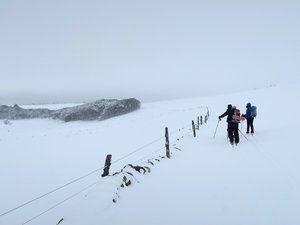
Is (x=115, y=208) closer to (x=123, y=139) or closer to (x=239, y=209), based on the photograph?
(x=239, y=209)

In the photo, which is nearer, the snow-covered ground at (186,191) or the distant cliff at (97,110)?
the snow-covered ground at (186,191)

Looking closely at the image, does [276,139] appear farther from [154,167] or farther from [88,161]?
[88,161]

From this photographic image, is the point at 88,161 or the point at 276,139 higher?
the point at 276,139

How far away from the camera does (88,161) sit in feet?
57.7

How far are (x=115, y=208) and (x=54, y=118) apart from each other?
4874cm

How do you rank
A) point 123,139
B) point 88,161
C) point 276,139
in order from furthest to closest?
point 123,139
point 88,161
point 276,139

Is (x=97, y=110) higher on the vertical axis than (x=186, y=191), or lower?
higher

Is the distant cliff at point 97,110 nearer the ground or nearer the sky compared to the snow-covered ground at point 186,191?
nearer the sky

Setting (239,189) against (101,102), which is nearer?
(239,189)

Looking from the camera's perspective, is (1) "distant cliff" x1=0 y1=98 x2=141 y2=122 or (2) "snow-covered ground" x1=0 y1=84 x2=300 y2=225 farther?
(1) "distant cliff" x1=0 y1=98 x2=141 y2=122

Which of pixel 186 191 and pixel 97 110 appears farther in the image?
pixel 97 110

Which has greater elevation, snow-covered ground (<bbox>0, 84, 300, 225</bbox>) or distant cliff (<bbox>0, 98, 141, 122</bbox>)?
distant cliff (<bbox>0, 98, 141, 122</bbox>)

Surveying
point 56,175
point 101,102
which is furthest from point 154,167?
point 101,102

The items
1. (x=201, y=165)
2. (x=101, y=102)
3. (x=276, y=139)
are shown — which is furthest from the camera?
(x=101, y=102)
